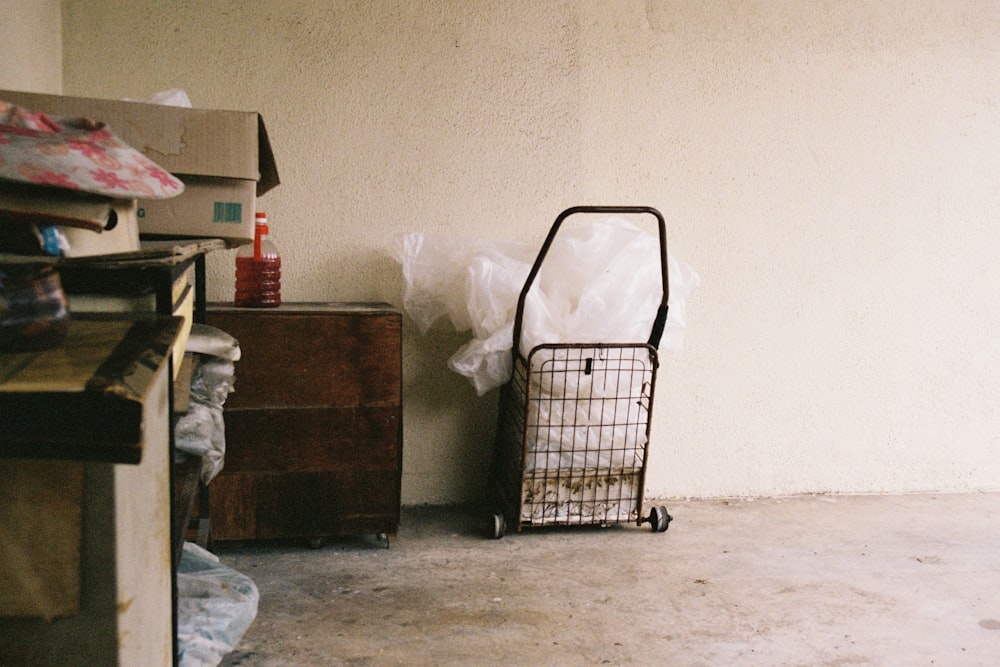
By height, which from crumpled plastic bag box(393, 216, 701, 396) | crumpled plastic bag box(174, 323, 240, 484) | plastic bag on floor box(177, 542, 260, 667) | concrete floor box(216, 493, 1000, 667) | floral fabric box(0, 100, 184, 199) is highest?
floral fabric box(0, 100, 184, 199)

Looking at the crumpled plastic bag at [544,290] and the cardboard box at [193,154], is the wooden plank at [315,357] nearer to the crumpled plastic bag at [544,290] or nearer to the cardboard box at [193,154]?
the crumpled plastic bag at [544,290]

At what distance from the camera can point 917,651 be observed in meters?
1.74

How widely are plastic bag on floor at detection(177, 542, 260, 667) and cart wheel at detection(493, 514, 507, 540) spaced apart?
0.89 metres

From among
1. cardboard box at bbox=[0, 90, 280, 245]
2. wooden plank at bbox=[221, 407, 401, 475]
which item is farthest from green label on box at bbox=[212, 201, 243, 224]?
wooden plank at bbox=[221, 407, 401, 475]

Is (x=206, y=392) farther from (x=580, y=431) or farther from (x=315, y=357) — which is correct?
(x=580, y=431)

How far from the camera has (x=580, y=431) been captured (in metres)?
2.35

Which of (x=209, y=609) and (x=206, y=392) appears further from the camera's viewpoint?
(x=206, y=392)

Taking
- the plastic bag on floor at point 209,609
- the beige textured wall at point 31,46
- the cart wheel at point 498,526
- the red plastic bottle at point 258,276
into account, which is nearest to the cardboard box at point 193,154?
the beige textured wall at point 31,46

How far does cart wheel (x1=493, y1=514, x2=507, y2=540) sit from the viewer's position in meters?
2.37

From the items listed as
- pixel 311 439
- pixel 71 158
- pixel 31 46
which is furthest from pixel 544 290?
pixel 71 158

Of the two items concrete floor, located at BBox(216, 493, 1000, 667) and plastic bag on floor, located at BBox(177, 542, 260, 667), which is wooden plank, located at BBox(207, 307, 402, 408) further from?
plastic bag on floor, located at BBox(177, 542, 260, 667)

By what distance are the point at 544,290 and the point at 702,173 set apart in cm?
80

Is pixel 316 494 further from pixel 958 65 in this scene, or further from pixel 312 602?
pixel 958 65

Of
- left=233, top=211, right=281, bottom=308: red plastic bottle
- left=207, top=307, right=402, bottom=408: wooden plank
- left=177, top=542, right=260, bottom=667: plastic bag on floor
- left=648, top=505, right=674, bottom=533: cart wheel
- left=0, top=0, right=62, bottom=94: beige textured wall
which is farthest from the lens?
left=648, top=505, right=674, bottom=533: cart wheel
